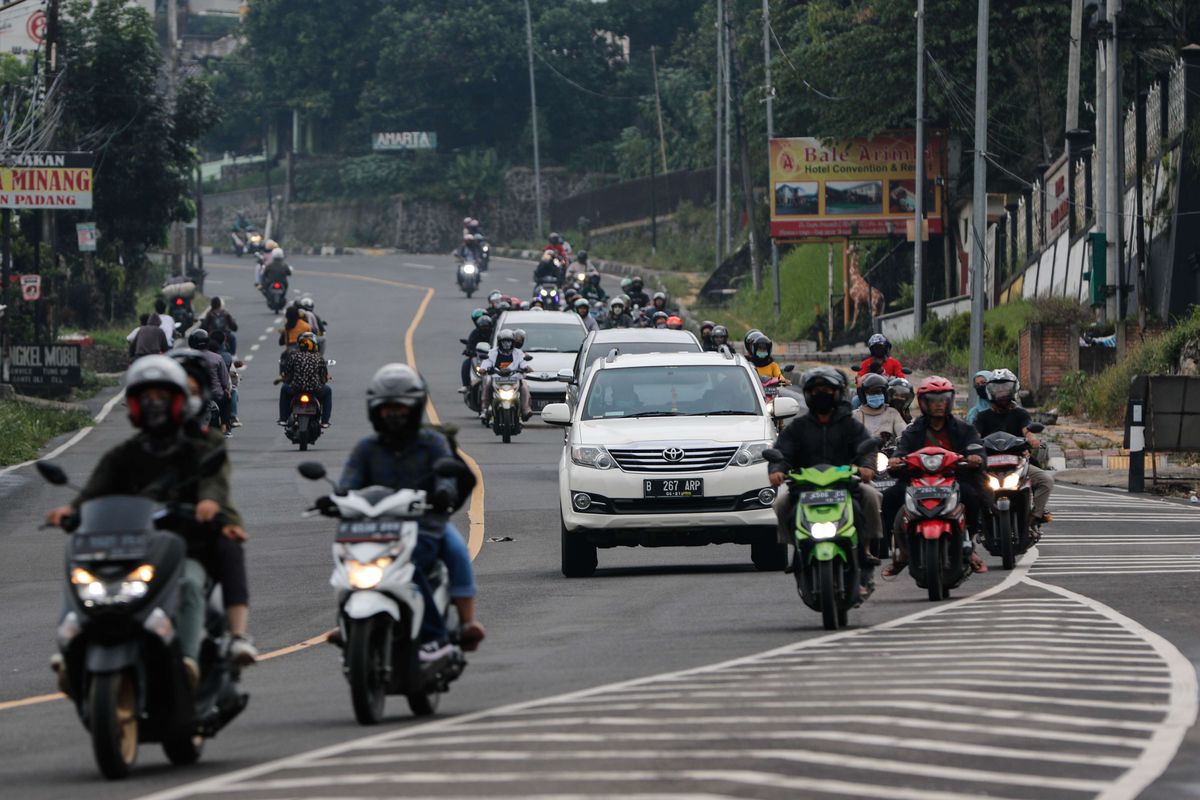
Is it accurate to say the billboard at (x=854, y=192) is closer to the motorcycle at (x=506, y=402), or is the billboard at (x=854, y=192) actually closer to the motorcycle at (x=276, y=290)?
the motorcycle at (x=276, y=290)

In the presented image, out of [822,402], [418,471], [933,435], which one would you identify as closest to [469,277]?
[933,435]

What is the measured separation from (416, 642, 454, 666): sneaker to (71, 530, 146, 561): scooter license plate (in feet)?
5.61

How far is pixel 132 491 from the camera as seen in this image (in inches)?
371

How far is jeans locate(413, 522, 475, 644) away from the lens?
401 inches

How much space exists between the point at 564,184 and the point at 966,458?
92.4 metres

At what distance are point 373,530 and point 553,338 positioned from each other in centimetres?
2982

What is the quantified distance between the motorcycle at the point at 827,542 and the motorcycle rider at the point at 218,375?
1611cm

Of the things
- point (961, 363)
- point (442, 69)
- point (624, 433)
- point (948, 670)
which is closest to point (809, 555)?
point (948, 670)

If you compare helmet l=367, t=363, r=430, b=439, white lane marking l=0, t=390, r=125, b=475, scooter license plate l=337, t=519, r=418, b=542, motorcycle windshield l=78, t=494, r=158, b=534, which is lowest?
white lane marking l=0, t=390, r=125, b=475

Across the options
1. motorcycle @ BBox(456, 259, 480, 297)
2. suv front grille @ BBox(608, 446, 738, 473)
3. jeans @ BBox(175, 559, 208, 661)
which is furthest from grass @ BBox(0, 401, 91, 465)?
motorcycle @ BBox(456, 259, 480, 297)

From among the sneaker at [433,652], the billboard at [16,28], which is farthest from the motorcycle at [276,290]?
the sneaker at [433,652]

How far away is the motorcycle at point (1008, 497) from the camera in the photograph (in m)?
18.3

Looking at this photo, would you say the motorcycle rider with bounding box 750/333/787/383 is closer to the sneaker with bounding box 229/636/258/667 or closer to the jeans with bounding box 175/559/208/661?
the sneaker with bounding box 229/636/258/667

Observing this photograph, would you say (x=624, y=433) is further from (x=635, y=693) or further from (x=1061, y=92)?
(x=1061, y=92)
